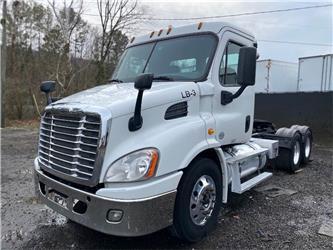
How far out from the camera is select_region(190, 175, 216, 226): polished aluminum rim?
12.0 feet

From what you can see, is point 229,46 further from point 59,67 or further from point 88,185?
point 59,67

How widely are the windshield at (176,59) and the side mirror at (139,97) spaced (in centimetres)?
102

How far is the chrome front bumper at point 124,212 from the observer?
9.97 feet

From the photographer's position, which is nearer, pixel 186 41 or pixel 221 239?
pixel 221 239

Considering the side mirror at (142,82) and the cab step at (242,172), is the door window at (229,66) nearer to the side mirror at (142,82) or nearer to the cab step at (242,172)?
the cab step at (242,172)

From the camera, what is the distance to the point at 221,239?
3896mm

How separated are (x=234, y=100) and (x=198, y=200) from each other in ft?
5.28

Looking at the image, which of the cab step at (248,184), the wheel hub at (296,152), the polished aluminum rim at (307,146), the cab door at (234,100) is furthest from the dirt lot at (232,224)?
the polished aluminum rim at (307,146)

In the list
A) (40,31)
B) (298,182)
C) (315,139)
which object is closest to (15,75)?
(40,31)

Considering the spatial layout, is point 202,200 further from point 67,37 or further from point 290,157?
point 67,37

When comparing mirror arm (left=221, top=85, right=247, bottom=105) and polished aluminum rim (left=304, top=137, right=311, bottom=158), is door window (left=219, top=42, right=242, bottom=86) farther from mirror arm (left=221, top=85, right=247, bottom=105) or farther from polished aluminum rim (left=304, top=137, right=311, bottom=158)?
polished aluminum rim (left=304, top=137, right=311, bottom=158)

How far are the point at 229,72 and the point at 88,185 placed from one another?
2.44 meters

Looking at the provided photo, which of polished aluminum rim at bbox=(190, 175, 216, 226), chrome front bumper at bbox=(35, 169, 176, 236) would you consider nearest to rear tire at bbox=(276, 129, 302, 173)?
polished aluminum rim at bbox=(190, 175, 216, 226)

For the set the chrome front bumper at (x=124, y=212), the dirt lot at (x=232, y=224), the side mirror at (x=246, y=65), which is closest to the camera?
the chrome front bumper at (x=124, y=212)
